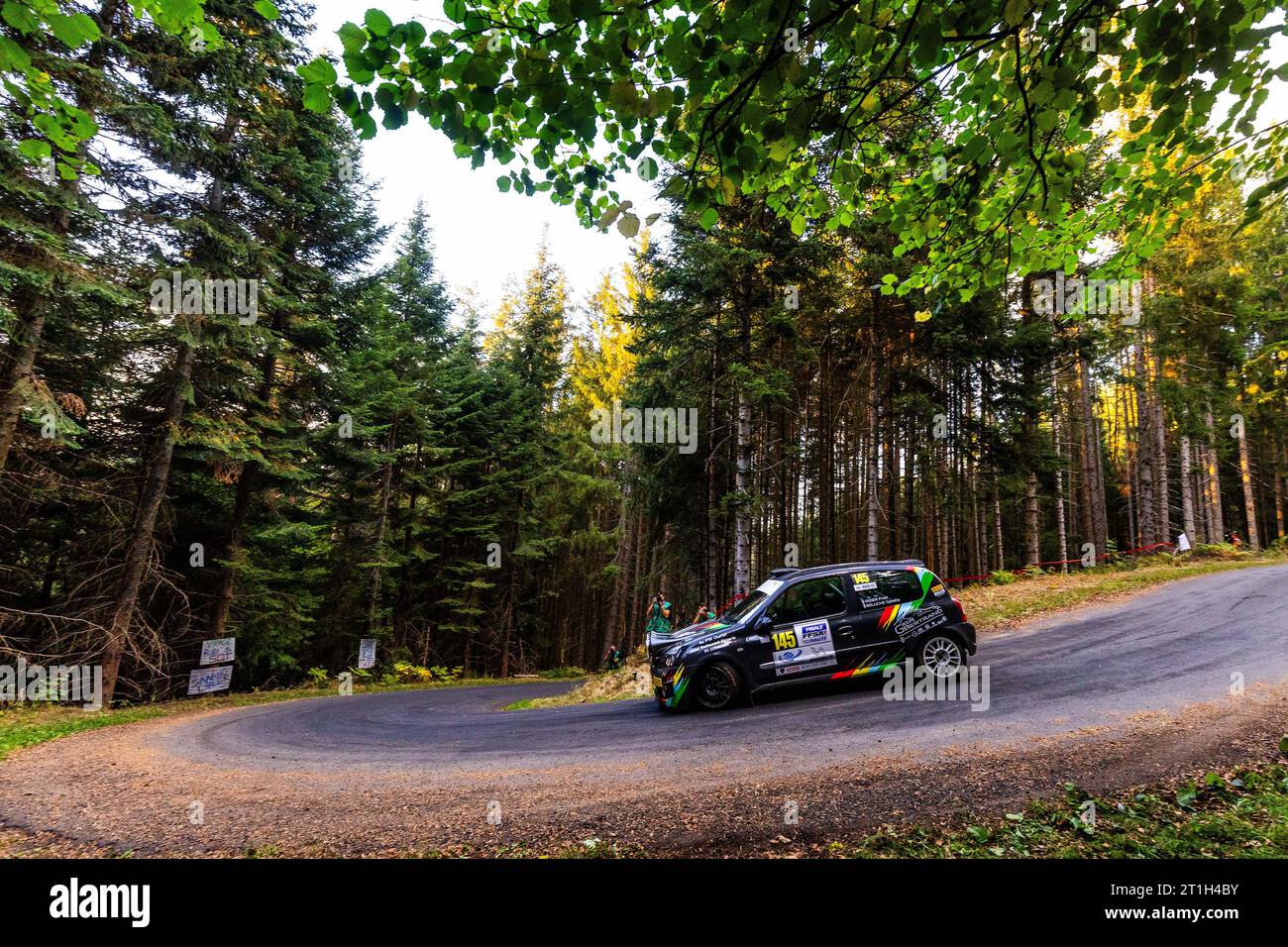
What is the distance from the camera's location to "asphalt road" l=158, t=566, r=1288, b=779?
572cm

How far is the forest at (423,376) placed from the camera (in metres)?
9.73

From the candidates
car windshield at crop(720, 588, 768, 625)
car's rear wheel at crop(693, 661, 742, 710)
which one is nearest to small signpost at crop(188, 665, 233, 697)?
car's rear wheel at crop(693, 661, 742, 710)

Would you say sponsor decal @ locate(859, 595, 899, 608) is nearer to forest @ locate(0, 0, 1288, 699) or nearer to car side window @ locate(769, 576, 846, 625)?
car side window @ locate(769, 576, 846, 625)

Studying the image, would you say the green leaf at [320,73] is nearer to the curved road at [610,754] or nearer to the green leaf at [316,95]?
the green leaf at [316,95]

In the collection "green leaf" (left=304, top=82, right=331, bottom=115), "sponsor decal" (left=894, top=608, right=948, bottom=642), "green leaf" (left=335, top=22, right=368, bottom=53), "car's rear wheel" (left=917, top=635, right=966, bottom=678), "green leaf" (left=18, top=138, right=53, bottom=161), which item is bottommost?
"car's rear wheel" (left=917, top=635, right=966, bottom=678)

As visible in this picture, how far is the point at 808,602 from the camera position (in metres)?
7.89

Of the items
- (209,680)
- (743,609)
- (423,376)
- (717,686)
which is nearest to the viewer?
(717,686)

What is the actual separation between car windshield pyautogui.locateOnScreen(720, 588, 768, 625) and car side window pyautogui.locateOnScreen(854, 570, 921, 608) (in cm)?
146

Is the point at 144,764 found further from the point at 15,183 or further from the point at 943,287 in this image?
the point at 943,287

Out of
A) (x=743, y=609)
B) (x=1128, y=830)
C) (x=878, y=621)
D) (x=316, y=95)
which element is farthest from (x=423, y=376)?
(x=1128, y=830)

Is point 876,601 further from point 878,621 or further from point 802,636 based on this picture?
point 802,636

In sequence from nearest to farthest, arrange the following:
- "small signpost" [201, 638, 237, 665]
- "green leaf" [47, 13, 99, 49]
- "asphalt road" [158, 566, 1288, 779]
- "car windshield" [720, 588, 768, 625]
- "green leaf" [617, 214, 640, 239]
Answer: "green leaf" [47, 13, 99, 49] < "green leaf" [617, 214, 640, 239] < "asphalt road" [158, 566, 1288, 779] < "car windshield" [720, 588, 768, 625] < "small signpost" [201, 638, 237, 665]

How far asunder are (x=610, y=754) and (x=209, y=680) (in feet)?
42.3

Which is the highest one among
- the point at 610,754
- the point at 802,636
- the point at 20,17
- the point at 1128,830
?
the point at 20,17
